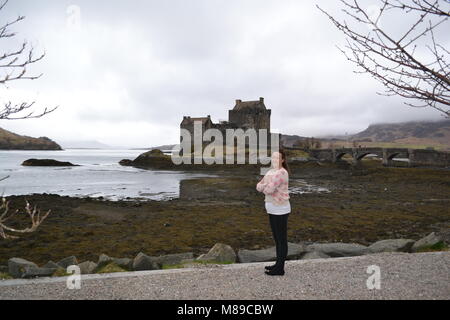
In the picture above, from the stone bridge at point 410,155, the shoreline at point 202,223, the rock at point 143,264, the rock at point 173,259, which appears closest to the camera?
the rock at point 143,264

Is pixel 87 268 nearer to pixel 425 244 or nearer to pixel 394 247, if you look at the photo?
pixel 394 247

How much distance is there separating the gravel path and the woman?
15.4 inches

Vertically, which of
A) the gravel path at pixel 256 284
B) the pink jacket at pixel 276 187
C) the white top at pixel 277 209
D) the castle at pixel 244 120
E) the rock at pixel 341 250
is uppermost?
the castle at pixel 244 120

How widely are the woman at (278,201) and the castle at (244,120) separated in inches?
2853

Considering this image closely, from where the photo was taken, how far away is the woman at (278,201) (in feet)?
16.9

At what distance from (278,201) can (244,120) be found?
7533 centimetres

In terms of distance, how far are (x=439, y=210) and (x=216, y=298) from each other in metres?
18.3

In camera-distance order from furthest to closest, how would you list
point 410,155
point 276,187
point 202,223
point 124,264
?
point 410,155 → point 202,223 → point 124,264 → point 276,187

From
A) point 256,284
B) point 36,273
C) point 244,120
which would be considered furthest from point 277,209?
point 244,120

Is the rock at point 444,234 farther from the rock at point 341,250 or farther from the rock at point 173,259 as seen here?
the rock at point 173,259

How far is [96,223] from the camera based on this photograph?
14727mm

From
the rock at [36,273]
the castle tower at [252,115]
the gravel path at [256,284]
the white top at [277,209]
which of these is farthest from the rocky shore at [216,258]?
the castle tower at [252,115]

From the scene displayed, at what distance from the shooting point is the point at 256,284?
492 cm
